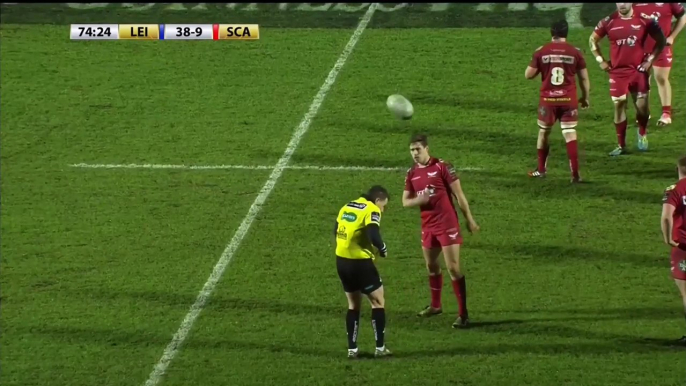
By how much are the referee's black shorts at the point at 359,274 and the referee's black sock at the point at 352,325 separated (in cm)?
23

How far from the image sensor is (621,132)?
1844 cm

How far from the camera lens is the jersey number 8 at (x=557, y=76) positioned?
16.9 metres

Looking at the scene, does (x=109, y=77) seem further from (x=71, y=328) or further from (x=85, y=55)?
(x=71, y=328)

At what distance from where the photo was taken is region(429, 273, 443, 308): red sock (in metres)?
14.3

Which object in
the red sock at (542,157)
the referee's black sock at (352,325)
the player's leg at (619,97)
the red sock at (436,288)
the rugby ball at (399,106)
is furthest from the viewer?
the player's leg at (619,97)

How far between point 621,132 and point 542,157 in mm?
1412

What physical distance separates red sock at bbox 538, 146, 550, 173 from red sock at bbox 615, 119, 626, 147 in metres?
1.15

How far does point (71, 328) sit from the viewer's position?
14.5 m

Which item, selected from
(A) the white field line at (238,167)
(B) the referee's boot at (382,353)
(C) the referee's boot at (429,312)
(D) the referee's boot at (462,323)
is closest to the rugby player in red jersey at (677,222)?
(D) the referee's boot at (462,323)

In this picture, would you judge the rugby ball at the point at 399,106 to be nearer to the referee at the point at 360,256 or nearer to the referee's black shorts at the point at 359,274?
the referee at the point at 360,256

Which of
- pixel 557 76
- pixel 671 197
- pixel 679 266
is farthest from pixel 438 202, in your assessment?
pixel 557 76

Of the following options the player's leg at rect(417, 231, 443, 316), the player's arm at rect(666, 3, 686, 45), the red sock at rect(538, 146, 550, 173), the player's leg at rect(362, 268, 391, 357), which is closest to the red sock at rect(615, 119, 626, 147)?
the red sock at rect(538, 146, 550, 173)

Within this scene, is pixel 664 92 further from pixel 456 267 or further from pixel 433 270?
pixel 456 267

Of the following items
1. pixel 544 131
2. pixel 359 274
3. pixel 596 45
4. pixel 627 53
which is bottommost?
pixel 359 274
